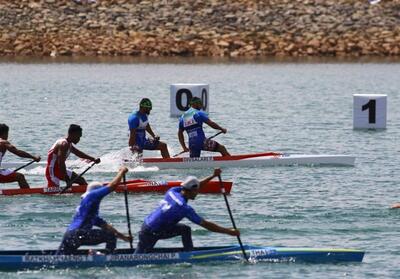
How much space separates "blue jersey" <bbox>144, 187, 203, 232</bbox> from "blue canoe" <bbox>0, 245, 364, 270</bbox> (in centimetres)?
54

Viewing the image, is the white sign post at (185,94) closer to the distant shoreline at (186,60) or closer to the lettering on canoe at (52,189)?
the lettering on canoe at (52,189)

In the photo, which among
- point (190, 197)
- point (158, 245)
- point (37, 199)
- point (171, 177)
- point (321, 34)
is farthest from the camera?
point (321, 34)

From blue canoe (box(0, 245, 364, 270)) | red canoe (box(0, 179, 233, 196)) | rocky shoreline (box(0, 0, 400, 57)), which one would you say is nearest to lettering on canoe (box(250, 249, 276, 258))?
blue canoe (box(0, 245, 364, 270))

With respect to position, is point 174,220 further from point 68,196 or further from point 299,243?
point 68,196

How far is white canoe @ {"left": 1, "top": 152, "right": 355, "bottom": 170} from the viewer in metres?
36.1

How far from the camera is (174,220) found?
23.5 meters

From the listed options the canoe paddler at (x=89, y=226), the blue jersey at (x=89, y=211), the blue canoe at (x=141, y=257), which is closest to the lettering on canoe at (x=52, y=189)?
the blue canoe at (x=141, y=257)

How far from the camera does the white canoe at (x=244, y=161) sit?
1420 inches

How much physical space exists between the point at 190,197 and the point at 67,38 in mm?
56735

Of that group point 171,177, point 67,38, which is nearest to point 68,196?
point 171,177

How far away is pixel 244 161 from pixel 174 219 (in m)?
13.5

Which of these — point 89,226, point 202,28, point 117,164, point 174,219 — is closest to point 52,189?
point 117,164

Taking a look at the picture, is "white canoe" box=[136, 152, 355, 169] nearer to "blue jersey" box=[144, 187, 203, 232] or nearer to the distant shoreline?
"blue jersey" box=[144, 187, 203, 232]

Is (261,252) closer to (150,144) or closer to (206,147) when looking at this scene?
(150,144)
